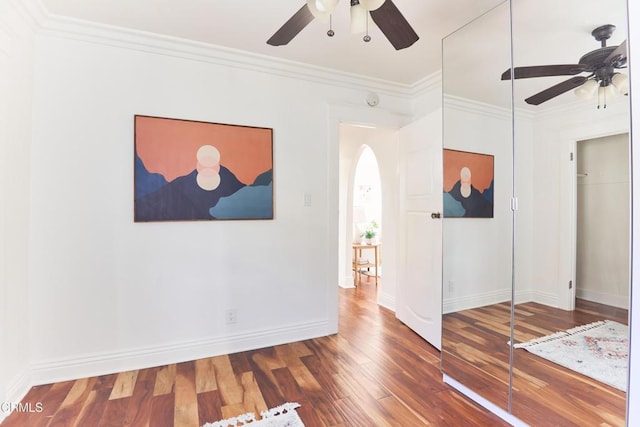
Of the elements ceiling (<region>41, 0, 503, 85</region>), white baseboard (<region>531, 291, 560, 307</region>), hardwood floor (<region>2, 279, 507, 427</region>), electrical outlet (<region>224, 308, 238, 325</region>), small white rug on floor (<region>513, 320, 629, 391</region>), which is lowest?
hardwood floor (<region>2, 279, 507, 427</region>)

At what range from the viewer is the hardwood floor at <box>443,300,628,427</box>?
1.39 m

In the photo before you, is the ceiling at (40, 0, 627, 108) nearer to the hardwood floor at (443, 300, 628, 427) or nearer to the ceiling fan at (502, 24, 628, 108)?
the ceiling fan at (502, 24, 628, 108)

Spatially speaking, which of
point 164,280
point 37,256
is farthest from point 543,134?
point 37,256

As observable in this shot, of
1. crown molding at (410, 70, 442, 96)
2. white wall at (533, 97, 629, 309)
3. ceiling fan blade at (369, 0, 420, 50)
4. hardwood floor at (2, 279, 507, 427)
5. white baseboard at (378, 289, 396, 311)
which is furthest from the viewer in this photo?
white baseboard at (378, 289, 396, 311)

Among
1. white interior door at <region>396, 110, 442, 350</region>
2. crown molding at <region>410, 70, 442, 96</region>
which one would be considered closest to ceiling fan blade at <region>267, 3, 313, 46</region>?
white interior door at <region>396, 110, 442, 350</region>

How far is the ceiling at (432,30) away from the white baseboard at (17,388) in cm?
233

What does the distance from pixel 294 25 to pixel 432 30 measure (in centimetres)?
117

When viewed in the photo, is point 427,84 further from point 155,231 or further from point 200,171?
point 155,231

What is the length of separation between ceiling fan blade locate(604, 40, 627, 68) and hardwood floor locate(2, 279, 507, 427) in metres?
1.83

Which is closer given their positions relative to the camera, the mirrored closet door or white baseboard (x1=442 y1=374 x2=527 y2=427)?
the mirrored closet door

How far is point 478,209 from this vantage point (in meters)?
2.03

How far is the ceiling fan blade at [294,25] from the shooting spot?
60.6 inches

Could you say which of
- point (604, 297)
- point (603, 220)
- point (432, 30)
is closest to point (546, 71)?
point (603, 220)

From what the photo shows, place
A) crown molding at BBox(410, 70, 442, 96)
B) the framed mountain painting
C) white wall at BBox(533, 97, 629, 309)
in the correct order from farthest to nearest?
crown molding at BBox(410, 70, 442, 96)
the framed mountain painting
white wall at BBox(533, 97, 629, 309)
